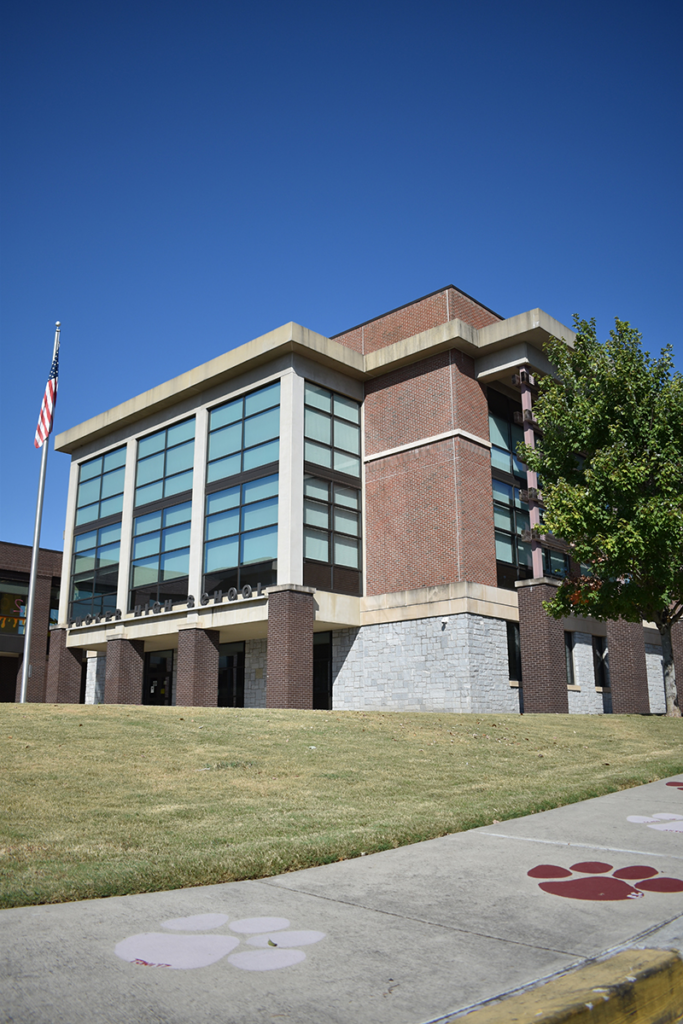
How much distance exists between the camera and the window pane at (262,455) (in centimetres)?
2903

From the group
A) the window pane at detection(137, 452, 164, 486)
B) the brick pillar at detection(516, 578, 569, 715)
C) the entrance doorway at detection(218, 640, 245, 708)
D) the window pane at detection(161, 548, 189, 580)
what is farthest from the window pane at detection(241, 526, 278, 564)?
the brick pillar at detection(516, 578, 569, 715)

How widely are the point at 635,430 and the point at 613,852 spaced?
19.8 metres

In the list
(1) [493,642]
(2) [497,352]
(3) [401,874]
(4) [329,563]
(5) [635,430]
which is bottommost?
(3) [401,874]

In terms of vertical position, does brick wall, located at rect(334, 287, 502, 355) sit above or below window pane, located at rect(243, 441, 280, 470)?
above

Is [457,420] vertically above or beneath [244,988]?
above

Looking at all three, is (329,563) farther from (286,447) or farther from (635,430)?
(635,430)

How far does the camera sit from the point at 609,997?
10.9 ft

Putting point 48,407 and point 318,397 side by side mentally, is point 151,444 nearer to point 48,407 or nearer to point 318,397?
point 48,407

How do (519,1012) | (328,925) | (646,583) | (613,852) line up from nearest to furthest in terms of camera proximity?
(519,1012)
(328,925)
(613,852)
(646,583)

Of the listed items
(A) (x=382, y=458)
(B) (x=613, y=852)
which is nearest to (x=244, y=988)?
(B) (x=613, y=852)

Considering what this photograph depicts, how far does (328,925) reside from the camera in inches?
183

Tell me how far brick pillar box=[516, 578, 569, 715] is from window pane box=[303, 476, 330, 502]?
7956 mm

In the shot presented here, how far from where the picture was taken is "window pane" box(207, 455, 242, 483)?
30545mm

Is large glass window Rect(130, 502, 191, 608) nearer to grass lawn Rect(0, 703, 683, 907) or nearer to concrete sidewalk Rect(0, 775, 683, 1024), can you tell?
grass lawn Rect(0, 703, 683, 907)
